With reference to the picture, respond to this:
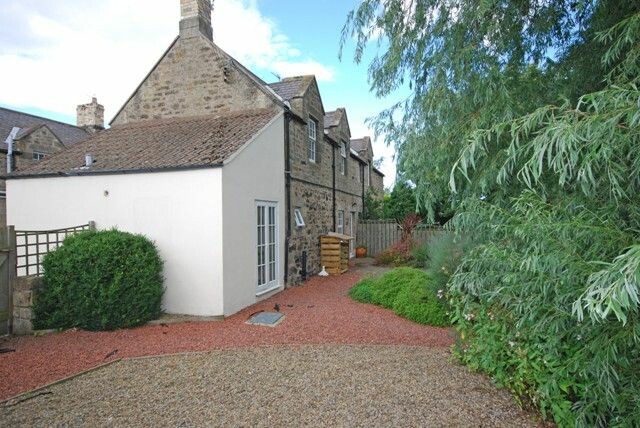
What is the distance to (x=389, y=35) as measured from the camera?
16.2 ft

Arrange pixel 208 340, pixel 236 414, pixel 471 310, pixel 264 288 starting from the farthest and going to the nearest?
pixel 264 288 → pixel 208 340 → pixel 471 310 → pixel 236 414

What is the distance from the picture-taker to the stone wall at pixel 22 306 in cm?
632

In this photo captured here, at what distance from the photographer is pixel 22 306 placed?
6.32m

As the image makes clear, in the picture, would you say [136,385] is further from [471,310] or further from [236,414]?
[471,310]

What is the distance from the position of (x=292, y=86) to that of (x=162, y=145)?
4.59 metres

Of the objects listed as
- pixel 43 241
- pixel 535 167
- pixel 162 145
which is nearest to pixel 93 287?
pixel 162 145

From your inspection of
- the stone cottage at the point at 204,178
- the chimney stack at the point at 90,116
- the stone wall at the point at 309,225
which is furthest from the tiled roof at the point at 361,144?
the chimney stack at the point at 90,116

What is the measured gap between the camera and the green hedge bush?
22.6ft

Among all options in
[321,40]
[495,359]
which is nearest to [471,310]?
[495,359]

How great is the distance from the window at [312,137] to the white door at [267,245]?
313cm

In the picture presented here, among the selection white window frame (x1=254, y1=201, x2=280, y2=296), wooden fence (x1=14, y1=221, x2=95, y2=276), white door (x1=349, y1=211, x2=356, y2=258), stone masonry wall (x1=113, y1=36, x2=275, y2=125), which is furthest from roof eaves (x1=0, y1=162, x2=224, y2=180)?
white door (x1=349, y1=211, x2=356, y2=258)

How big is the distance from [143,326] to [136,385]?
2.72m

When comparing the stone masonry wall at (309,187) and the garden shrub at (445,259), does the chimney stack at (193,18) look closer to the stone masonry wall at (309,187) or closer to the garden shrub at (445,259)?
the stone masonry wall at (309,187)

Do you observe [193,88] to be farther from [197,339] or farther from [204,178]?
[197,339]
